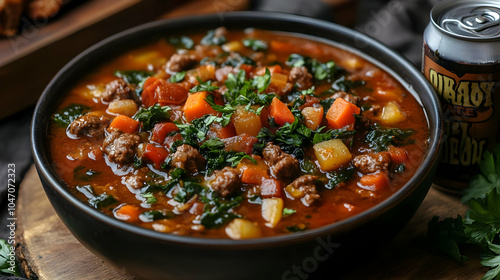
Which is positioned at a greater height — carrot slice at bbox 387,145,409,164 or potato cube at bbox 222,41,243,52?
potato cube at bbox 222,41,243,52

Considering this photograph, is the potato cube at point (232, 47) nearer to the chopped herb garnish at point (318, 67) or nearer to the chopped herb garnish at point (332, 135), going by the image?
the chopped herb garnish at point (318, 67)

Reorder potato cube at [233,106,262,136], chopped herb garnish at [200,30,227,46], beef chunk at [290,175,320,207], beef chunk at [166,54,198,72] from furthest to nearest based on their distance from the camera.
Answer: chopped herb garnish at [200,30,227,46]
beef chunk at [166,54,198,72]
potato cube at [233,106,262,136]
beef chunk at [290,175,320,207]

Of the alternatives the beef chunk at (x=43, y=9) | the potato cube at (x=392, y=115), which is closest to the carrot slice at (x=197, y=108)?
Answer: the potato cube at (x=392, y=115)

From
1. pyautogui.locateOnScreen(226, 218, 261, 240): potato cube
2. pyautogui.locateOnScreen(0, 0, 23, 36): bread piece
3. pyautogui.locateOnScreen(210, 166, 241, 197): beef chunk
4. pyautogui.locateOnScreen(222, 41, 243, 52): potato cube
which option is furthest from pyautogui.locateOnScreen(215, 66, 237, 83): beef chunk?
pyautogui.locateOnScreen(0, 0, 23, 36): bread piece

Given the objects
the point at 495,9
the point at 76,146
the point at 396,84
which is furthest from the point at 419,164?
the point at 76,146

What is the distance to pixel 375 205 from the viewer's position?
3.70 m

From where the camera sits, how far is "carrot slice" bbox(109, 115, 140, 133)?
4543 mm

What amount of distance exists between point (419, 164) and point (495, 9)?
→ 1.48 m

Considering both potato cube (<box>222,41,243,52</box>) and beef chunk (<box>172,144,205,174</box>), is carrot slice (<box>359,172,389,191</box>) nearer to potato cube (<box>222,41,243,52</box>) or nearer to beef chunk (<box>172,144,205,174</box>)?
beef chunk (<box>172,144,205,174</box>)

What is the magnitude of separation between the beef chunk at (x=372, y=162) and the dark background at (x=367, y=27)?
255cm

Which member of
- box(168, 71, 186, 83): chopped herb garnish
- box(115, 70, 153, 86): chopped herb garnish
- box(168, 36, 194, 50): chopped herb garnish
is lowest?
box(115, 70, 153, 86): chopped herb garnish

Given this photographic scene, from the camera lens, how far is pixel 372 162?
4.05 m

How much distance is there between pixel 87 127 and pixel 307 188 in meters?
1.81

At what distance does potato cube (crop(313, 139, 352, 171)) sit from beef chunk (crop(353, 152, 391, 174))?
0.09 meters
